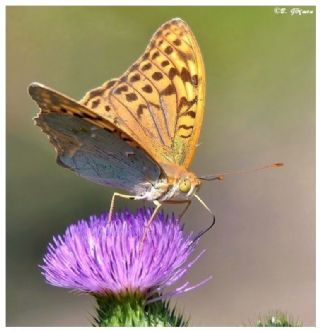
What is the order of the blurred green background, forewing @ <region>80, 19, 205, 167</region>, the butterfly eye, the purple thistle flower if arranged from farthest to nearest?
the blurred green background < forewing @ <region>80, 19, 205, 167</region> < the butterfly eye < the purple thistle flower

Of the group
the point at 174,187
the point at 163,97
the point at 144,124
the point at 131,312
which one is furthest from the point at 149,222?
the point at 163,97

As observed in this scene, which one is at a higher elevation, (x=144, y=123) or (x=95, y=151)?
(x=144, y=123)

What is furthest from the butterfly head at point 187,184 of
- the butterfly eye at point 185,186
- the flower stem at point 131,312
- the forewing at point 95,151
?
the flower stem at point 131,312

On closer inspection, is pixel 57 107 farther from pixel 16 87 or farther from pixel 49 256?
pixel 16 87

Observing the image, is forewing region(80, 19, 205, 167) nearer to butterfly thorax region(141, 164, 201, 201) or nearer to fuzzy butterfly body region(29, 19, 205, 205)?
fuzzy butterfly body region(29, 19, 205, 205)

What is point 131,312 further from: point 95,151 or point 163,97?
point 163,97

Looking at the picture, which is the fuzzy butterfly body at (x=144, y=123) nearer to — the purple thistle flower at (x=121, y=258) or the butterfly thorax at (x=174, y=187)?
the butterfly thorax at (x=174, y=187)

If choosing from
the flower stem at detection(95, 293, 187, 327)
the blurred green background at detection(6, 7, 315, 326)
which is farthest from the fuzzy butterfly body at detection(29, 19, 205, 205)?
the blurred green background at detection(6, 7, 315, 326)
